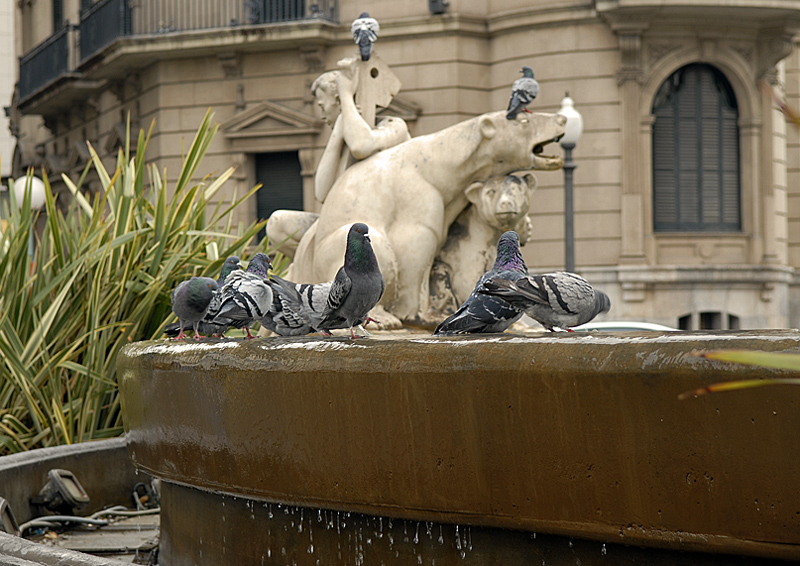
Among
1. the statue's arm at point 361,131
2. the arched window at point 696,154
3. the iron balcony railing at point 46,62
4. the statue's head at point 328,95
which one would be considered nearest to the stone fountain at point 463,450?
the statue's arm at point 361,131

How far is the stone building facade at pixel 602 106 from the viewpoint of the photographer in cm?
1866

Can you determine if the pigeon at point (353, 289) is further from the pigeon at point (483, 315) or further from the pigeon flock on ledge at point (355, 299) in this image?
the pigeon at point (483, 315)

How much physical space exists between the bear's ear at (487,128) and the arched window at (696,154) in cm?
1455

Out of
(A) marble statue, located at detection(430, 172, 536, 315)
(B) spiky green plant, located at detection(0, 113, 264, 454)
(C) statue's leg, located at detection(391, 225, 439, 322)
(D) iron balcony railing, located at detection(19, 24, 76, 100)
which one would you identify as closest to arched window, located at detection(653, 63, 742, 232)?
(D) iron balcony railing, located at detection(19, 24, 76, 100)

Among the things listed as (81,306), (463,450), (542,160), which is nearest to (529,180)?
(542,160)

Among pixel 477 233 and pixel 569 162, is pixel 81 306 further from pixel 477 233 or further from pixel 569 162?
pixel 569 162

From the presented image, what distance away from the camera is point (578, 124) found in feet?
39.5

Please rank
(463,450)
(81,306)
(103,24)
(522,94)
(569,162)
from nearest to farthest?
(463,450), (522,94), (81,306), (569,162), (103,24)

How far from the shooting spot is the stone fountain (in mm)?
2309

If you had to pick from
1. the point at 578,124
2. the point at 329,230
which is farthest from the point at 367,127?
the point at 578,124

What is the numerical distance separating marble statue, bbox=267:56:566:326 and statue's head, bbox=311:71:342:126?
0.35 metres

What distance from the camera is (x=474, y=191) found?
17.4 feet

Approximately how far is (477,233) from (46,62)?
23.9 metres

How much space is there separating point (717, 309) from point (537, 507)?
55.2 feet
